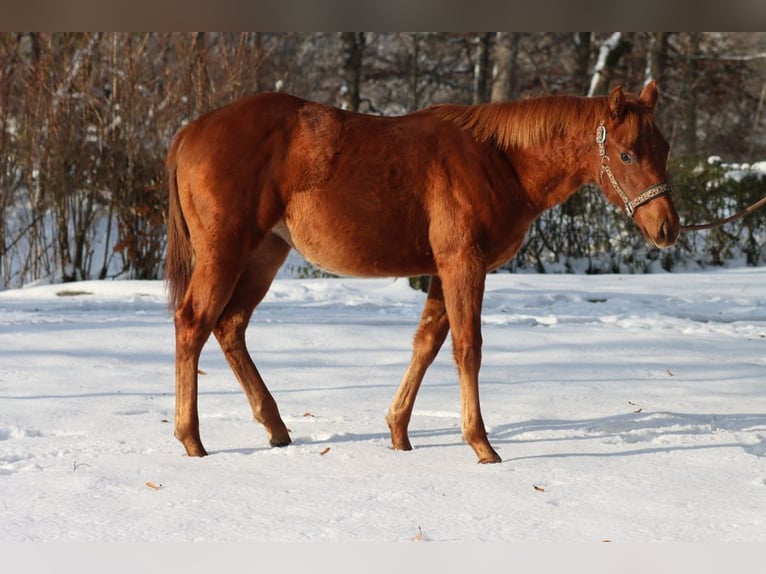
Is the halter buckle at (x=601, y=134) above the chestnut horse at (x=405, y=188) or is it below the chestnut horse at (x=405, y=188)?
above

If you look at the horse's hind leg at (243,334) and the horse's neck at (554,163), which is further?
the horse's hind leg at (243,334)

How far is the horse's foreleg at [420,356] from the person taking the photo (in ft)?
16.0

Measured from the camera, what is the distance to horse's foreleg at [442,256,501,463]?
4.56m

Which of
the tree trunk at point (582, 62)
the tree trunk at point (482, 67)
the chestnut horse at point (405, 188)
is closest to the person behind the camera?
the chestnut horse at point (405, 188)

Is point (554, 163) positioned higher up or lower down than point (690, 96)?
lower down

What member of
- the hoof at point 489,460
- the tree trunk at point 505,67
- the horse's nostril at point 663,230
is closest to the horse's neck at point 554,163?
the horse's nostril at point 663,230

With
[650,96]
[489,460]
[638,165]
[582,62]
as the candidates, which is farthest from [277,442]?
[582,62]

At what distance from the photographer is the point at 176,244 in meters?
4.89

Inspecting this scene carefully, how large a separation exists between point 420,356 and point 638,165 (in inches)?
54.2

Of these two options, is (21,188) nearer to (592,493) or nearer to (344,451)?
(344,451)

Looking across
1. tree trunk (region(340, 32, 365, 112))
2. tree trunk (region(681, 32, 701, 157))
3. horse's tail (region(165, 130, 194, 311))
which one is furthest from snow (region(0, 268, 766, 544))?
tree trunk (region(681, 32, 701, 157))

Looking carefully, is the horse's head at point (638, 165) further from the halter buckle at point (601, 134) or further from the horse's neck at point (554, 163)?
the horse's neck at point (554, 163)

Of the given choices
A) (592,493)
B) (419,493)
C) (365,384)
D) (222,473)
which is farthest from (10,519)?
(365,384)

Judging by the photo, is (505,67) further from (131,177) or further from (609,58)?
(131,177)
